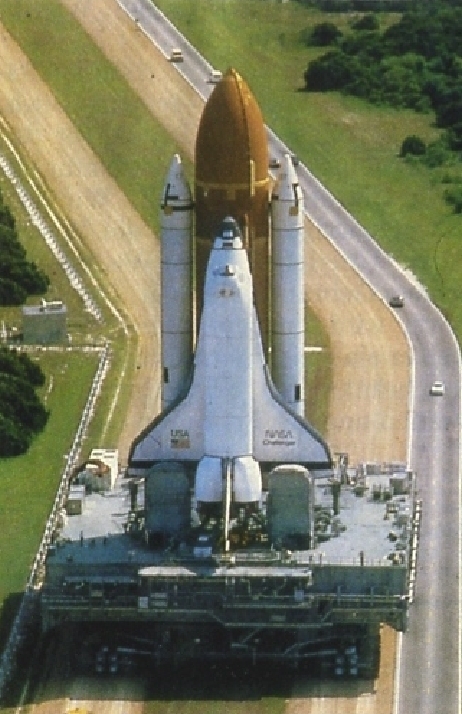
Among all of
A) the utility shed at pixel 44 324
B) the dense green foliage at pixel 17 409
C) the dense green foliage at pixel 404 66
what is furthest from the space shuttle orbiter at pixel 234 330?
the dense green foliage at pixel 404 66

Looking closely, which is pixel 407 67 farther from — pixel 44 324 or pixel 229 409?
pixel 229 409

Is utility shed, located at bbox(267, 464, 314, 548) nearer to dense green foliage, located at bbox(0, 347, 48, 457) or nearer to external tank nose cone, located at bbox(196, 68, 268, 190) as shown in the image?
external tank nose cone, located at bbox(196, 68, 268, 190)

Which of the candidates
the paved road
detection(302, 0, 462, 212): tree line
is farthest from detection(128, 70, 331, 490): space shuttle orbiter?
detection(302, 0, 462, 212): tree line

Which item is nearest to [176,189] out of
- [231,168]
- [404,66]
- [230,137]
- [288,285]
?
[231,168]

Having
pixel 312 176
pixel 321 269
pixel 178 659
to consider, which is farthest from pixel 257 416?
pixel 312 176

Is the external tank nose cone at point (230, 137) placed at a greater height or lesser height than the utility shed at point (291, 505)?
greater

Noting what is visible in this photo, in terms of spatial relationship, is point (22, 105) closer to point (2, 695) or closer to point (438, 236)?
point (438, 236)

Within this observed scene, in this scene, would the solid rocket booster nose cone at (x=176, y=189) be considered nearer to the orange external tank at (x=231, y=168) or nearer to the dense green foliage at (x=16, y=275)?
the orange external tank at (x=231, y=168)
